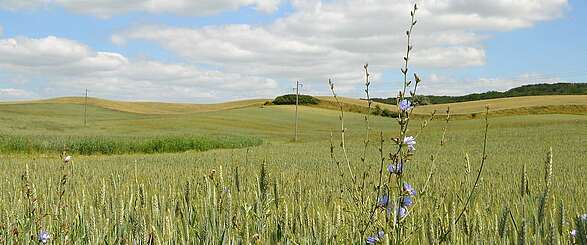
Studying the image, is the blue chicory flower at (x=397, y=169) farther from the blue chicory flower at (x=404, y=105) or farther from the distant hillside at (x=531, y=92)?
the distant hillside at (x=531, y=92)

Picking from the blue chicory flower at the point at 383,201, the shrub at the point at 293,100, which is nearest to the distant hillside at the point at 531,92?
the shrub at the point at 293,100

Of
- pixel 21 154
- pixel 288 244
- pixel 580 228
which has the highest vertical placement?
pixel 580 228

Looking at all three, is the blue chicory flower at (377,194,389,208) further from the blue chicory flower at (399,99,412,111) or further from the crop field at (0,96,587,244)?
the blue chicory flower at (399,99,412,111)

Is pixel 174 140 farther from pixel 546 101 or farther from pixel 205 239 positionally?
pixel 546 101

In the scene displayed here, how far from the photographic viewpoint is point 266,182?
7.48 ft

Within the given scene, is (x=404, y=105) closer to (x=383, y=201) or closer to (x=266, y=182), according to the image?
(x=383, y=201)

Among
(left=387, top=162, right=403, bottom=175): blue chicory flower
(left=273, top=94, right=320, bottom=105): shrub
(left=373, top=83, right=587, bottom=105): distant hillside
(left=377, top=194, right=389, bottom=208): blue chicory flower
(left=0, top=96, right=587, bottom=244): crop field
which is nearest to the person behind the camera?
(left=387, top=162, right=403, bottom=175): blue chicory flower

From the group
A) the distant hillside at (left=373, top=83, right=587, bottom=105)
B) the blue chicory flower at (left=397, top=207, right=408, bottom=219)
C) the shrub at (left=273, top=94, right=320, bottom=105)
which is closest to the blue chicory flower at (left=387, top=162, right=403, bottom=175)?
the blue chicory flower at (left=397, top=207, right=408, bottom=219)

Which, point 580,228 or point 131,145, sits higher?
point 580,228

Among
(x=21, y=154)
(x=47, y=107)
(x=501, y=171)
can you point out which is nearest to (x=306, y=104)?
(x=47, y=107)

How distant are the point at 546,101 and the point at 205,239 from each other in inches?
2263

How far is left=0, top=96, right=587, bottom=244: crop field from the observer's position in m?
2.46

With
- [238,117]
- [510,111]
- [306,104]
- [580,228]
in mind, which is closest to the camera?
[580,228]

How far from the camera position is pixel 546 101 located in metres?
54.6
